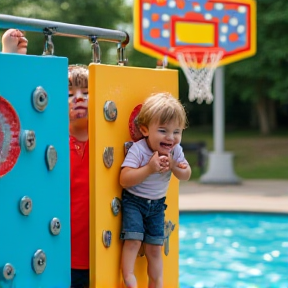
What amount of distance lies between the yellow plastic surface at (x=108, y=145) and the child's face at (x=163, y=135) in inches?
5.7

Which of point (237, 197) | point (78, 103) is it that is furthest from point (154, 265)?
point (237, 197)

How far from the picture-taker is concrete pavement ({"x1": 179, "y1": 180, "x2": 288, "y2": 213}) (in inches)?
392

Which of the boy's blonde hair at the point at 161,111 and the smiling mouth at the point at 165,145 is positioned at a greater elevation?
the boy's blonde hair at the point at 161,111

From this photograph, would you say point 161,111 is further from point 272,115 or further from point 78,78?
point 272,115

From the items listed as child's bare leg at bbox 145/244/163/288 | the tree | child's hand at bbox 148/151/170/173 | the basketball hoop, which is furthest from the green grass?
child's hand at bbox 148/151/170/173

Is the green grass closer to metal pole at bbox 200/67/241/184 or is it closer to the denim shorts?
metal pole at bbox 200/67/241/184

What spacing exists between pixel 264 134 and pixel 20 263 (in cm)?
2686

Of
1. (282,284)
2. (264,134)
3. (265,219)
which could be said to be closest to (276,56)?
(264,134)

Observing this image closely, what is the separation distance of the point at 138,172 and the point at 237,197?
8.31 metres

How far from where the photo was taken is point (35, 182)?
109 inches

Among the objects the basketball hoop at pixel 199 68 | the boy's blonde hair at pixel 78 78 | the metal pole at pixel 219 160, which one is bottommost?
the metal pole at pixel 219 160

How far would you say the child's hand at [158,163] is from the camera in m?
3.15

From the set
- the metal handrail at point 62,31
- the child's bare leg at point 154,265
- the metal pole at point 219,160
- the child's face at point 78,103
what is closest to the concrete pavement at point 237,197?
the metal pole at point 219,160

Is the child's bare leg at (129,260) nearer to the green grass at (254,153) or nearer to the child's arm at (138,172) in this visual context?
the child's arm at (138,172)
